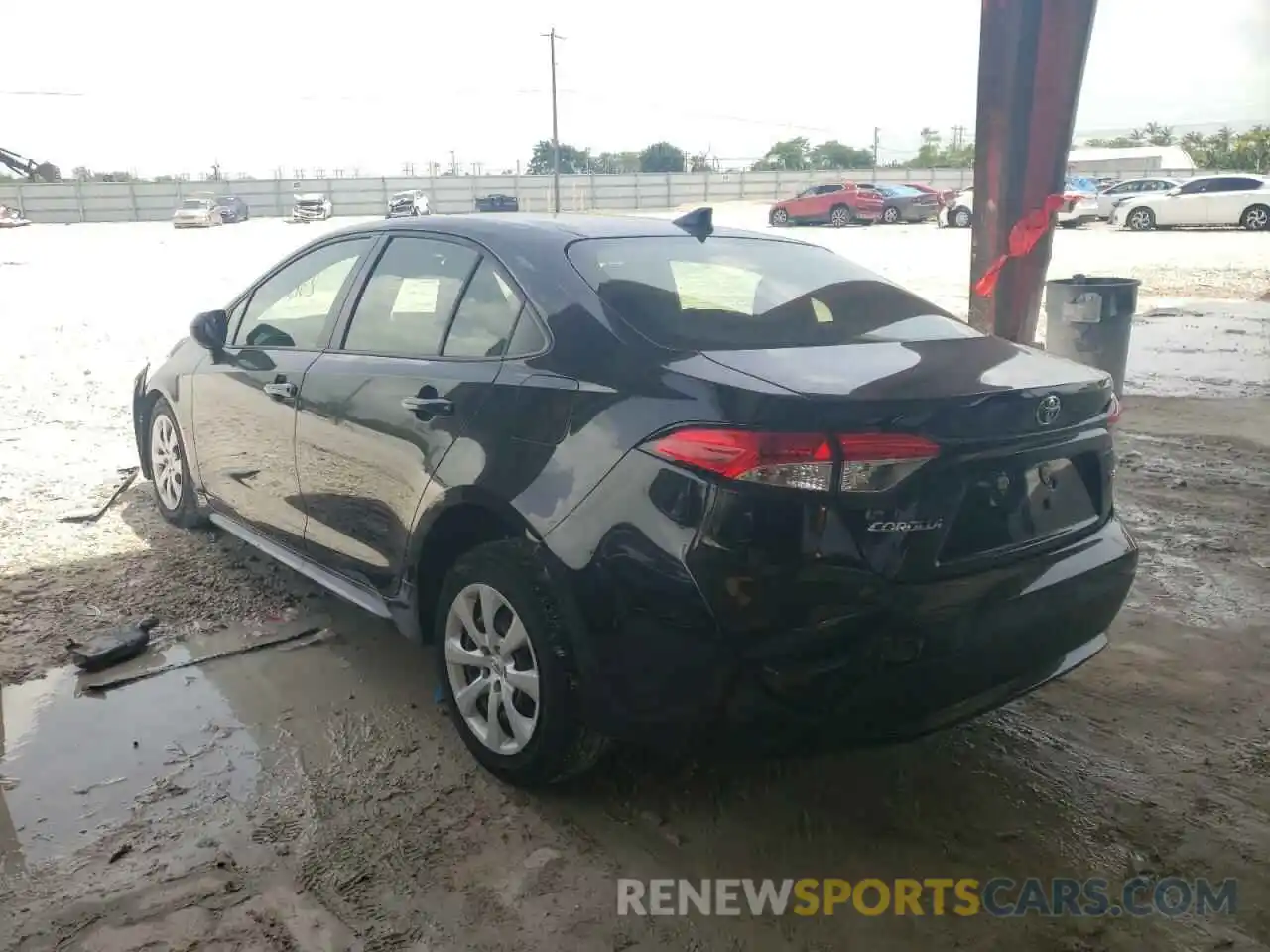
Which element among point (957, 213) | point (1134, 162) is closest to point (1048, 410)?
point (957, 213)

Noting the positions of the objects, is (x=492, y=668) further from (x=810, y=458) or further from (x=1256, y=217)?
(x=1256, y=217)

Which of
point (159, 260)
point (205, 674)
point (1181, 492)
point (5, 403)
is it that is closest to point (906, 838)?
point (205, 674)

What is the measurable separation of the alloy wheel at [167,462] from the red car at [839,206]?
3069 centimetres

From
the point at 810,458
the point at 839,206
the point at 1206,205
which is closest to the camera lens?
the point at 810,458

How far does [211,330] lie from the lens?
4.42 meters

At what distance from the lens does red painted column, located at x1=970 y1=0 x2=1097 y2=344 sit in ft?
27.0

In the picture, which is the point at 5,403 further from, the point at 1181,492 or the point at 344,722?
the point at 1181,492

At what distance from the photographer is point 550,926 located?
2.41 metres

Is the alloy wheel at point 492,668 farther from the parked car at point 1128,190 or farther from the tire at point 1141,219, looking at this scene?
the parked car at point 1128,190

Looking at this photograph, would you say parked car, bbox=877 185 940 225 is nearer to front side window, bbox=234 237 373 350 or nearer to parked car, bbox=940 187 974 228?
parked car, bbox=940 187 974 228

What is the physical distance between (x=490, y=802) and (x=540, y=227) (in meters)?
1.77

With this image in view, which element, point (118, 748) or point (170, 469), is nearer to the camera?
point (118, 748)

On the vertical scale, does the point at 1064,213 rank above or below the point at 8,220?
below

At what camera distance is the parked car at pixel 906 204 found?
1329 inches
